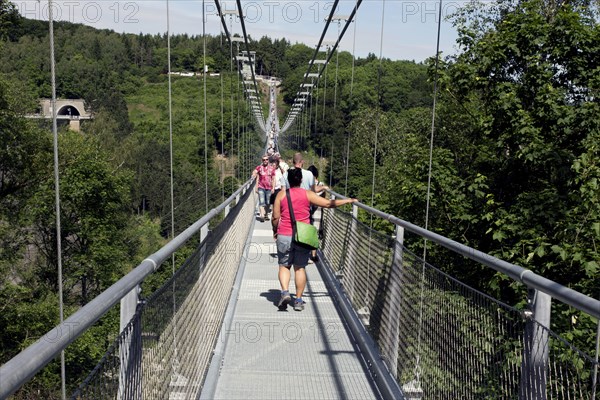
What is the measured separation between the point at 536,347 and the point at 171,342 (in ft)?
4.64

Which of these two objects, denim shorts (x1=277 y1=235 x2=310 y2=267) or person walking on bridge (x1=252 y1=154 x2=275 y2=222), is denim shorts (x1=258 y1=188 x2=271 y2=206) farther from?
denim shorts (x1=277 y1=235 x2=310 y2=267)

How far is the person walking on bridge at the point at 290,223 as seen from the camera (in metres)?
5.40

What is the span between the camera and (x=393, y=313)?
3.82 m

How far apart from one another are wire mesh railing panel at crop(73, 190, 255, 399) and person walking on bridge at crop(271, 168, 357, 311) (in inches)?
31.8

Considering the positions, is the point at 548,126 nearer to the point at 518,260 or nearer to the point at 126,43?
the point at 518,260

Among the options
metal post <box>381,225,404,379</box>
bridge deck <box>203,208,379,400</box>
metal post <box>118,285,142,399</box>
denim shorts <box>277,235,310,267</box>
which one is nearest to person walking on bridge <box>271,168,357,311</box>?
denim shorts <box>277,235,310,267</box>

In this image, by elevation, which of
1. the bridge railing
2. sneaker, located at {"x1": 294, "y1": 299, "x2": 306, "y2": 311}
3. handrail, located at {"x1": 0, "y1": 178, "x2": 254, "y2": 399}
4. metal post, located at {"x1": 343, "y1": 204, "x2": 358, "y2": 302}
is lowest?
sneaker, located at {"x1": 294, "y1": 299, "x2": 306, "y2": 311}

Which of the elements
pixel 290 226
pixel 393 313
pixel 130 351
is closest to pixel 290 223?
pixel 290 226

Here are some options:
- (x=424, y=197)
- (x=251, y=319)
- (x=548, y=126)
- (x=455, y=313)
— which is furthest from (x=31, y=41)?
(x=455, y=313)

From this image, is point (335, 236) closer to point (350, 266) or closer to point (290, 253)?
point (350, 266)

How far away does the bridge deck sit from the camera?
3.76 m

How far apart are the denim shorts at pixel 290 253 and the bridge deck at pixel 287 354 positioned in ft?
1.34

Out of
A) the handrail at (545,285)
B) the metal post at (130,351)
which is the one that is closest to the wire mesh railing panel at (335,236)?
the handrail at (545,285)

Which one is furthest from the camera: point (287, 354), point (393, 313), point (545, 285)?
point (287, 354)
